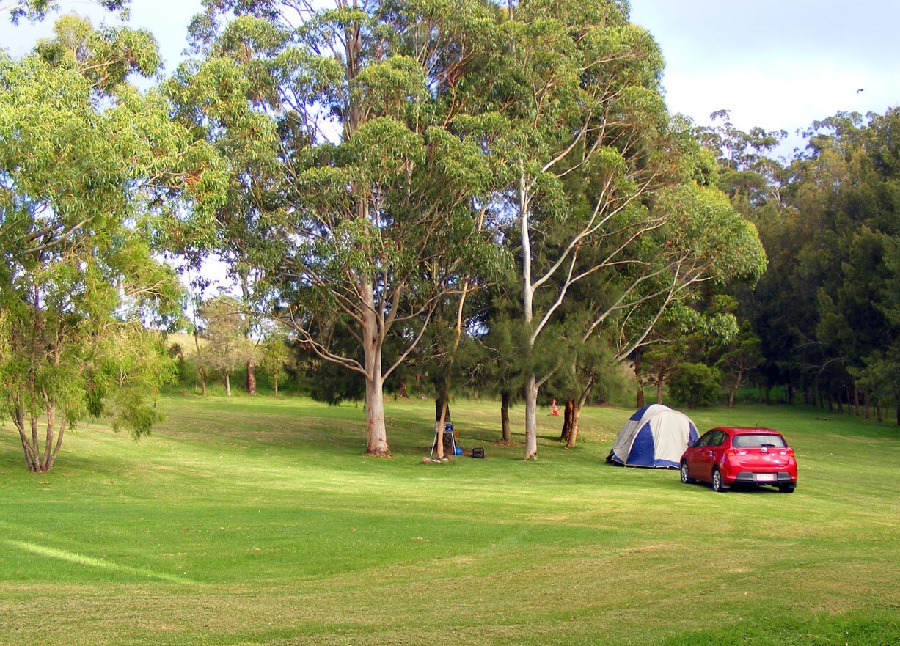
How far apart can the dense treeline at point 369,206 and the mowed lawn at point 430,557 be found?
496cm

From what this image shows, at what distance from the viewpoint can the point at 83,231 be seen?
2269cm

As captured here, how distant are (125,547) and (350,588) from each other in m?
4.34

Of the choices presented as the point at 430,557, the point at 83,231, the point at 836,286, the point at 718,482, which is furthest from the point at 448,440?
the point at 836,286

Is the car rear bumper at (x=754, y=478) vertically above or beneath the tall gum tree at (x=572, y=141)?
beneath

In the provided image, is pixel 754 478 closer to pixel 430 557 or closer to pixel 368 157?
pixel 430 557

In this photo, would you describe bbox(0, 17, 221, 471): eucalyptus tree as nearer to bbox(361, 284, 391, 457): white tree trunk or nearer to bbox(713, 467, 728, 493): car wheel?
bbox(361, 284, 391, 457): white tree trunk

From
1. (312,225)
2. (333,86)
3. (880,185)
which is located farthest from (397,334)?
(880,185)

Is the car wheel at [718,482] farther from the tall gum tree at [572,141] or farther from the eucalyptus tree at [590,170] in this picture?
the eucalyptus tree at [590,170]

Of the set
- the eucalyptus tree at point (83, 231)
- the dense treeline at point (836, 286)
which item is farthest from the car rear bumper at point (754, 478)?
the dense treeline at point (836, 286)

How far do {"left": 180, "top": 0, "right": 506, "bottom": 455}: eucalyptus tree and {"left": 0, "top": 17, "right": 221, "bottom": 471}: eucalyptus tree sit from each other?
529cm

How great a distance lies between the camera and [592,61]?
34.1 m

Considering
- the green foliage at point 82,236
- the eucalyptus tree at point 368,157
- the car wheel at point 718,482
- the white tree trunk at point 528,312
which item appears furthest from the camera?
the white tree trunk at point 528,312

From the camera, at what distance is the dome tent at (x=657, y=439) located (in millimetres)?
31125

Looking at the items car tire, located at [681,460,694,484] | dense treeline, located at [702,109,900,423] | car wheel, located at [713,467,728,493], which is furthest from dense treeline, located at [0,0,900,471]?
dense treeline, located at [702,109,900,423]
